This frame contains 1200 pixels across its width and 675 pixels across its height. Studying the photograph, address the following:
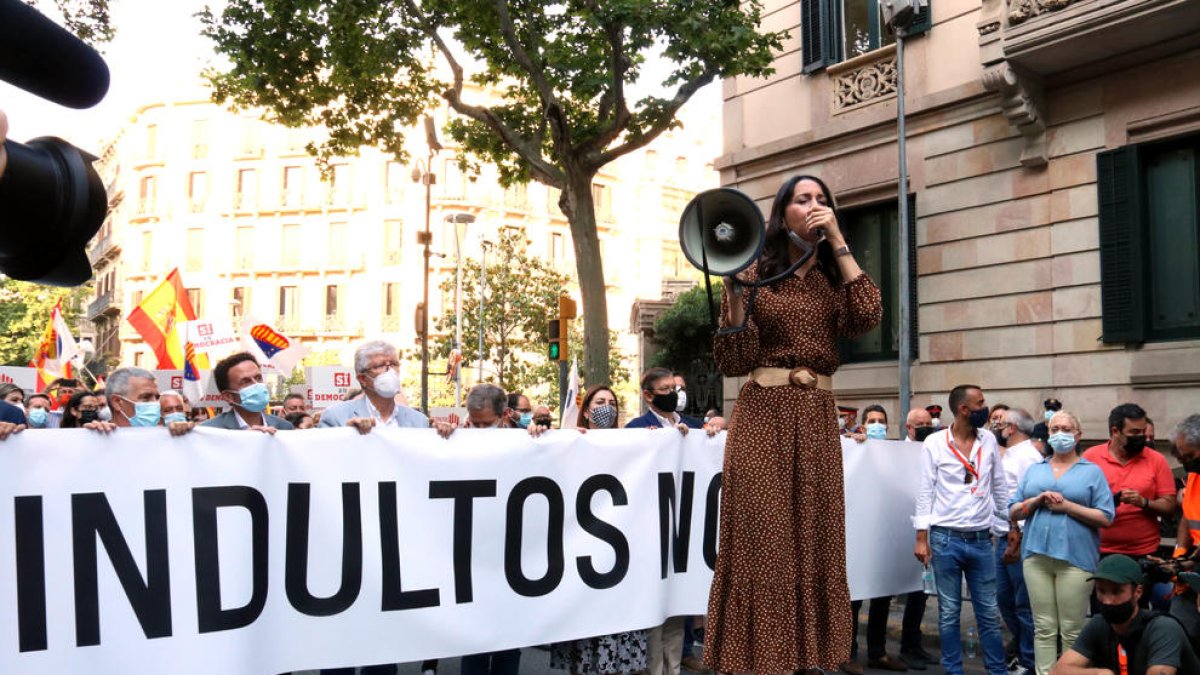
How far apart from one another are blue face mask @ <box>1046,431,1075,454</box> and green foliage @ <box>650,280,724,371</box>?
28.0m

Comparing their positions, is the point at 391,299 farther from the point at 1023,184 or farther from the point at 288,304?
the point at 1023,184

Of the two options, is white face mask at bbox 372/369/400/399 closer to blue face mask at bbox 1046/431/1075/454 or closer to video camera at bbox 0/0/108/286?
blue face mask at bbox 1046/431/1075/454

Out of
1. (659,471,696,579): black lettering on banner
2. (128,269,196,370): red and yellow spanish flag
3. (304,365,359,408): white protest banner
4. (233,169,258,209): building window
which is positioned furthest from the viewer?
(233,169,258,209): building window

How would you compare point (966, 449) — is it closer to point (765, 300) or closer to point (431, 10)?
point (765, 300)

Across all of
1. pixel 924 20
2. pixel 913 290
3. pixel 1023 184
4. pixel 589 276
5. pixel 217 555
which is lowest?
pixel 217 555

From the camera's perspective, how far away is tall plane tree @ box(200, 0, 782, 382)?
48.5ft

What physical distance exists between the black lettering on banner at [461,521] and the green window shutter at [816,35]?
12712 mm

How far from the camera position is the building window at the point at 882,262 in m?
16.2

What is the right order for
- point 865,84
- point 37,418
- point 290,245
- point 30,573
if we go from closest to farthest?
point 30,573 < point 37,418 < point 865,84 < point 290,245

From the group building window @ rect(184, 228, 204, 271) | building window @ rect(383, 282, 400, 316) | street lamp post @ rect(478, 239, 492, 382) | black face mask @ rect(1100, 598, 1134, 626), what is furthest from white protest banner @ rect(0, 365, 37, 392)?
building window @ rect(184, 228, 204, 271)

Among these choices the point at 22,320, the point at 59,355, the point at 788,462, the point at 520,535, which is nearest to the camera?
the point at 788,462

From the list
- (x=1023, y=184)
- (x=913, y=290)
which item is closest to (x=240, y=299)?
(x=913, y=290)

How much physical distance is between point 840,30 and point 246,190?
55.7 m

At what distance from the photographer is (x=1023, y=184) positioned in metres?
14.4
